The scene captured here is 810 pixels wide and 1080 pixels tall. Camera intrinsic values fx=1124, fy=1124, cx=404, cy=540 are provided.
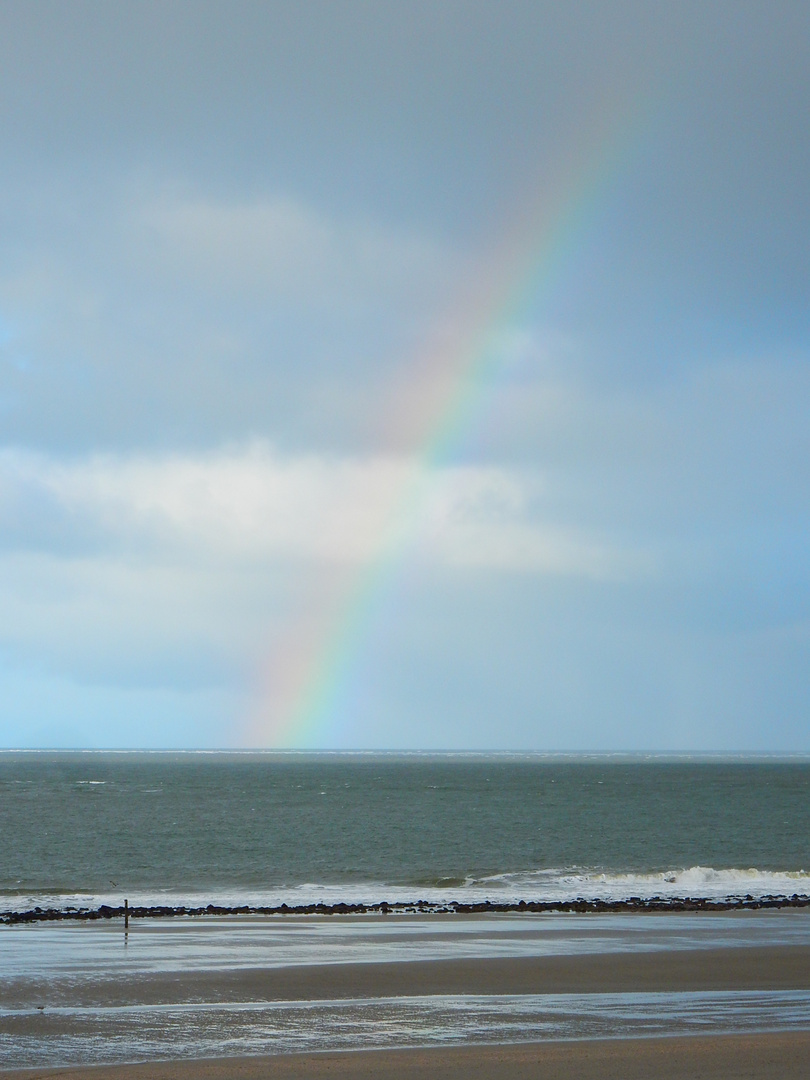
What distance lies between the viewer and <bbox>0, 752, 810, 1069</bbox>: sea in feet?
62.1

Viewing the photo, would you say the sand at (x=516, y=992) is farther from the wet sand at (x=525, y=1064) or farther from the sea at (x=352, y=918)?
the sea at (x=352, y=918)

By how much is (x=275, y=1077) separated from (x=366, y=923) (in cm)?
2153

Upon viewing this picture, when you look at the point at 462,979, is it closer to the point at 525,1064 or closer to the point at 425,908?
the point at 525,1064

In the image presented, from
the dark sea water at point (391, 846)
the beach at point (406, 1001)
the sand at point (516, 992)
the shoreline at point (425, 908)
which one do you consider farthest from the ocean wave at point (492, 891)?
the sand at point (516, 992)

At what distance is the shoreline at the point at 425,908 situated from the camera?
3759 cm

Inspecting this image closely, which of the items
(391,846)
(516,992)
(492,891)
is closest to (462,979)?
(516,992)

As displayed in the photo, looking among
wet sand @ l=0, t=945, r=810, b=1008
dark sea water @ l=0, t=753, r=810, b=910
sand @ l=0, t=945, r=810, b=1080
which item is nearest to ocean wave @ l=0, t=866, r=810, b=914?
dark sea water @ l=0, t=753, r=810, b=910

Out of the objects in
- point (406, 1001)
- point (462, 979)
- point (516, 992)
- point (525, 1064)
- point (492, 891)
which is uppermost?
point (525, 1064)

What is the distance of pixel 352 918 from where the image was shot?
123 ft

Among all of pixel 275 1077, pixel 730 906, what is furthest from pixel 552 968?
pixel 730 906

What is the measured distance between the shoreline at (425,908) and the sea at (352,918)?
0.69ft

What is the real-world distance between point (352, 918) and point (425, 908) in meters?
3.56

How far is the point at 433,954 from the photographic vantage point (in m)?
28.2

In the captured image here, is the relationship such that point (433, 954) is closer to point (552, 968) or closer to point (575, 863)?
point (552, 968)
